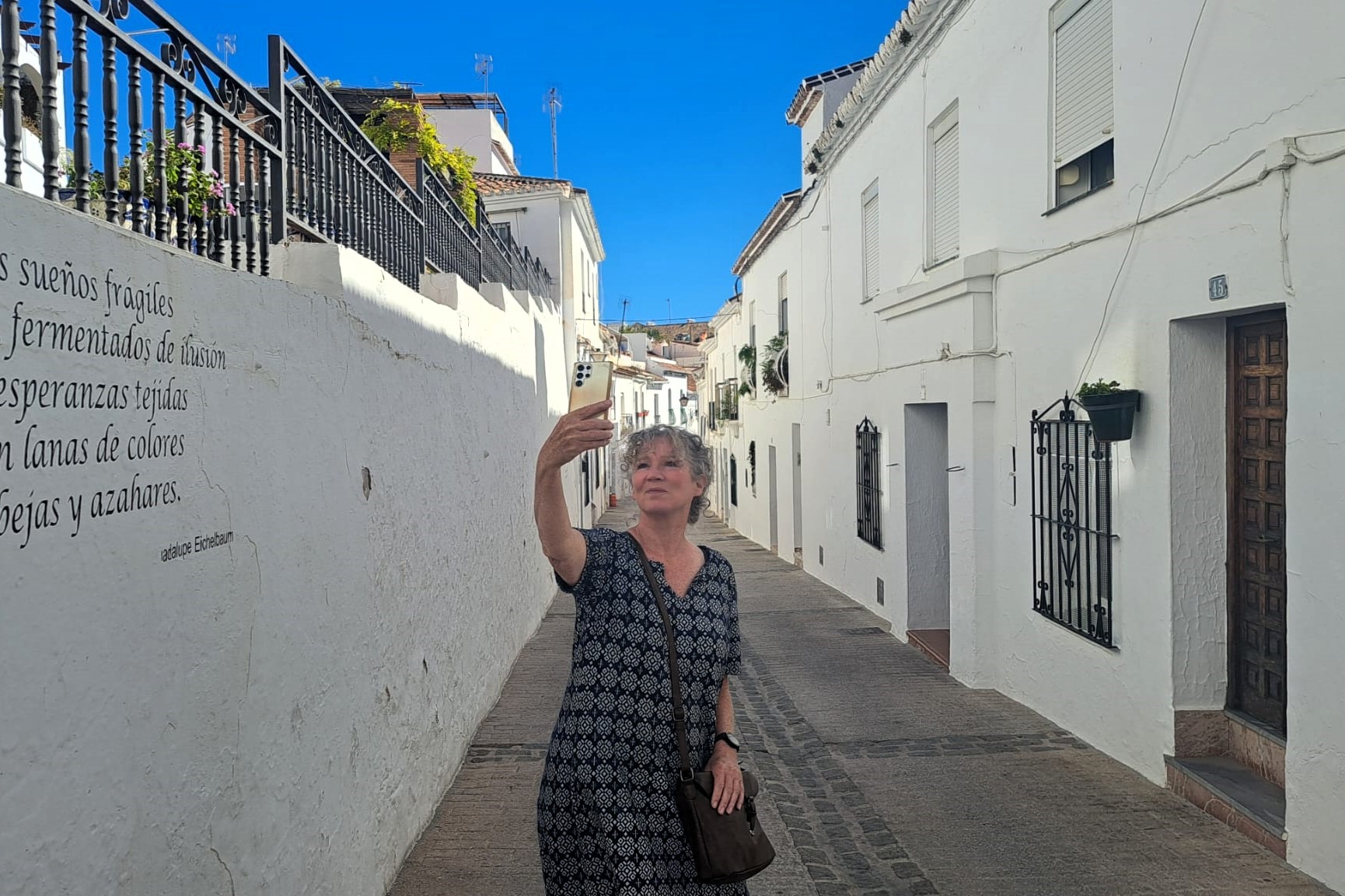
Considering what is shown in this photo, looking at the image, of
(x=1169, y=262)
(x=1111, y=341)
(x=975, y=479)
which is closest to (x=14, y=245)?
(x=1169, y=262)

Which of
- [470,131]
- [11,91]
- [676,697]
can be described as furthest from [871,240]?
[470,131]

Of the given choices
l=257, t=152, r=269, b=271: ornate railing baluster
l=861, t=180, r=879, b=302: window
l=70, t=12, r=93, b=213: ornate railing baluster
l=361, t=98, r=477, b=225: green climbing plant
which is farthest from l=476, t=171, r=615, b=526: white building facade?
l=70, t=12, r=93, b=213: ornate railing baluster

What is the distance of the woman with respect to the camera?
276 cm

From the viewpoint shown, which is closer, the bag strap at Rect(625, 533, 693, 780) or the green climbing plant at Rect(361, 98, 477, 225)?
the bag strap at Rect(625, 533, 693, 780)

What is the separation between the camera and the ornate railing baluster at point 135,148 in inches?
109

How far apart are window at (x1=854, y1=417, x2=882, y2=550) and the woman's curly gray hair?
26.1ft

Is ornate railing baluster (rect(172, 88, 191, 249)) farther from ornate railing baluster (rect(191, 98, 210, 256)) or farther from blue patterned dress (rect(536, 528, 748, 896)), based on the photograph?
blue patterned dress (rect(536, 528, 748, 896))

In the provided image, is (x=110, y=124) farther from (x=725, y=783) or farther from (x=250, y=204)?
(x=725, y=783)

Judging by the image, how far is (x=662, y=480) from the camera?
9.86ft

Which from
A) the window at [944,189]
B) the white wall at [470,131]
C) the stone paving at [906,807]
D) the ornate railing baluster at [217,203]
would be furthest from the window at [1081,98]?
the white wall at [470,131]

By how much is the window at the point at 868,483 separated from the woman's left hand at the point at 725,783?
830cm

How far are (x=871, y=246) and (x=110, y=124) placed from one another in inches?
390

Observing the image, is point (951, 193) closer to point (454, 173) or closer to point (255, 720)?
point (454, 173)

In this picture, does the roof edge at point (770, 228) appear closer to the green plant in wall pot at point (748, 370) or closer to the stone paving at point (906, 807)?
the green plant in wall pot at point (748, 370)
